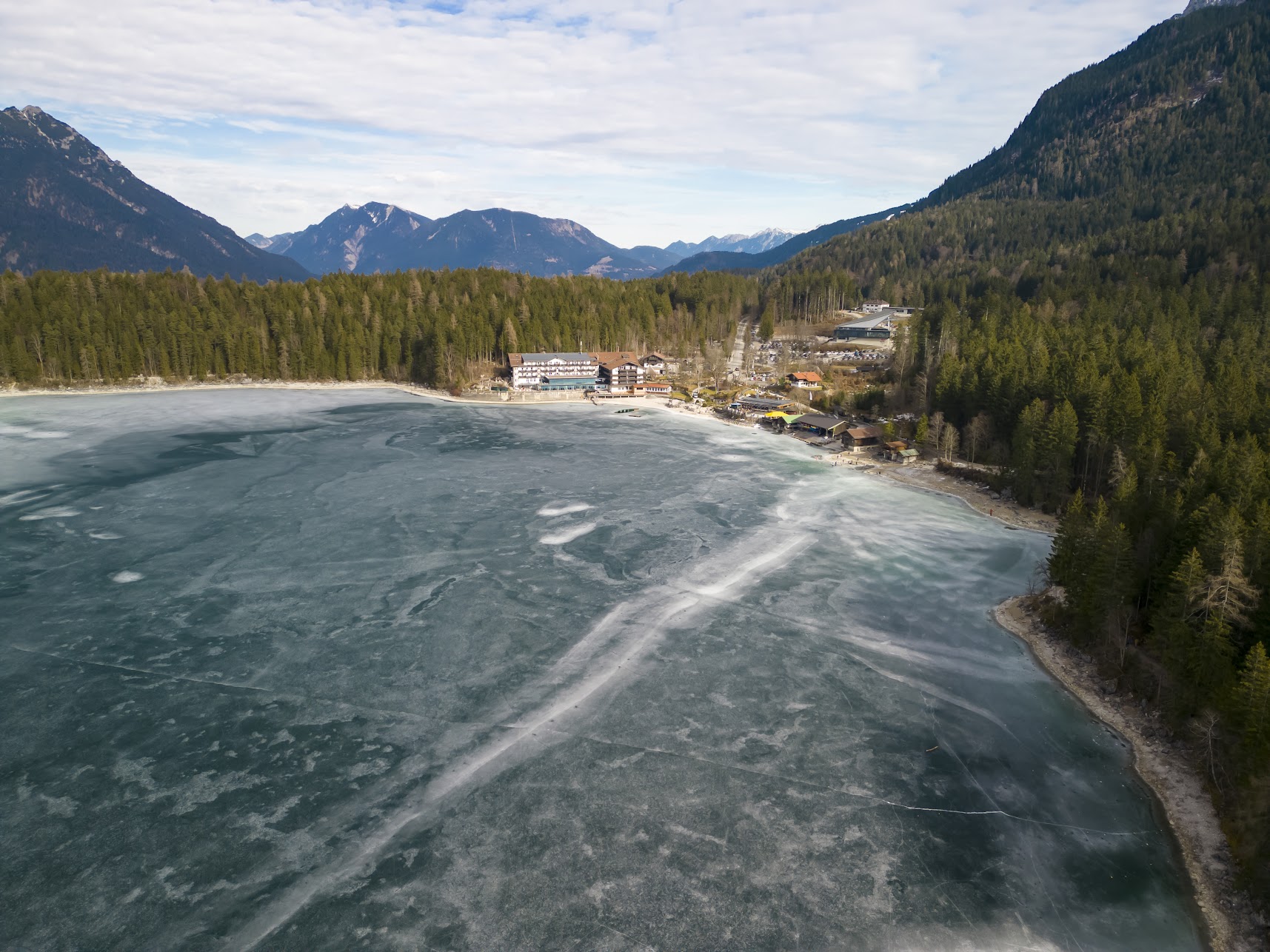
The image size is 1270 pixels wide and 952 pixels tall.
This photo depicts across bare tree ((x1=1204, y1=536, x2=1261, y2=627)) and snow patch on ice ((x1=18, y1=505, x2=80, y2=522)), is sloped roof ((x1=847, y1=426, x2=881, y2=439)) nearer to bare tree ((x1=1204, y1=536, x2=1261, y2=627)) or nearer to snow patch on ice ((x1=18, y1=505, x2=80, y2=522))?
bare tree ((x1=1204, y1=536, x2=1261, y2=627))

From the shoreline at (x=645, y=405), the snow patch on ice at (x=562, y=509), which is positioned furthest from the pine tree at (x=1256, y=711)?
the snow patch on ice at (x=562, y=509)

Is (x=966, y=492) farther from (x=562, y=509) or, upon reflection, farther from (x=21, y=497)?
(x=21, y=497)

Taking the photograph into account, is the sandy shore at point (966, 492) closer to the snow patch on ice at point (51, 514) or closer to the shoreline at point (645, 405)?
the shoreline at point (645, 405)

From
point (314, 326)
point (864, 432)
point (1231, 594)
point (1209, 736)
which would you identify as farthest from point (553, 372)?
point (1209, 736)

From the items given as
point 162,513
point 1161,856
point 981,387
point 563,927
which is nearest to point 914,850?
point 1161,856

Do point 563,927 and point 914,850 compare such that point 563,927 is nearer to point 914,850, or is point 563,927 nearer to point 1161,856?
point 914,850
